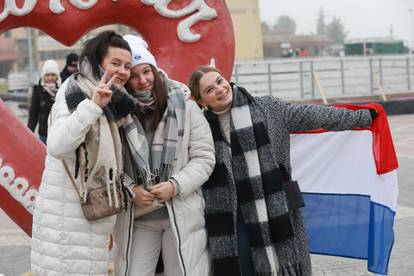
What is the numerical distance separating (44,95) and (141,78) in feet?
13.3

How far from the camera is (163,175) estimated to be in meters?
2.99

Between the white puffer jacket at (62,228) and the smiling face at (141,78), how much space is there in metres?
0.29

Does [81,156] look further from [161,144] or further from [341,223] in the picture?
[341,223]

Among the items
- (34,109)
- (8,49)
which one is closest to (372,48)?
(8,49)

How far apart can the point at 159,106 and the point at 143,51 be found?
10.3 inches

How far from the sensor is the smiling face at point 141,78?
3.01 metres

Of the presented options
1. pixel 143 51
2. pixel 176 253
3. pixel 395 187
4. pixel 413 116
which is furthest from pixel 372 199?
pixel 413 116

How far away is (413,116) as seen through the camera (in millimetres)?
16281

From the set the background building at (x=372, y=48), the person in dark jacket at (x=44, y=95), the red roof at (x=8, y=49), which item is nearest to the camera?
the person in dark jacket at (x=44, y=95)

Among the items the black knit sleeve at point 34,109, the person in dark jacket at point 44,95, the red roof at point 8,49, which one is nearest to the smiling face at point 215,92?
the person in dark jacket at point 44,95

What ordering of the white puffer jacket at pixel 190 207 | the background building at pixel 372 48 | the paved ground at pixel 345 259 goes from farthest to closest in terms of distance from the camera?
the background building at pixel 372 48
the paved ground at pixel 345 259
the white puffer jacket at pixel 190 207

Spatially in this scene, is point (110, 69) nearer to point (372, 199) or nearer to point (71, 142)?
point (71, 142)

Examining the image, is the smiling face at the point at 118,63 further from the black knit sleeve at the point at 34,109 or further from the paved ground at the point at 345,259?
the black knit sleeve at the point at 34,109

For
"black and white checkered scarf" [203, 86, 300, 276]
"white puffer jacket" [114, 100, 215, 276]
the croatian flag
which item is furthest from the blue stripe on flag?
"white puffer jacket" [114, 100, 215, 276]
